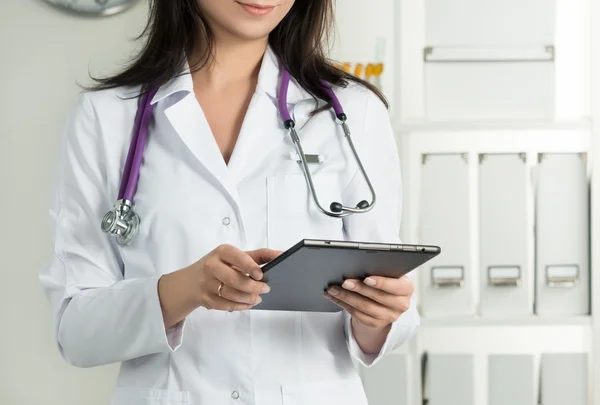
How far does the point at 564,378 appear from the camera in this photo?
192cm

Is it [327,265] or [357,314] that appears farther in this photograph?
[357,314]

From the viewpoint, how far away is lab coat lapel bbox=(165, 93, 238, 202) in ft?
3.54

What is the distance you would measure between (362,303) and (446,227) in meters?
0.99

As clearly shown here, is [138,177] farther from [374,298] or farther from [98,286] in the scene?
[374,298]

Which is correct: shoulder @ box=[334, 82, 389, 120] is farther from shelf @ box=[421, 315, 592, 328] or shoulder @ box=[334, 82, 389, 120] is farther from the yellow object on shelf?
shelf @ box=[421, 315, 592, 328]

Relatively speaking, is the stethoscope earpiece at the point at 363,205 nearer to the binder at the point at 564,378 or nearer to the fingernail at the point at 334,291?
the fingernail at the point at 334,291

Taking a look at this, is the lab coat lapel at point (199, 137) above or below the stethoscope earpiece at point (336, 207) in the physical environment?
above

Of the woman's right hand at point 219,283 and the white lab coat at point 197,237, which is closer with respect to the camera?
the woman's right hand at point 219,283

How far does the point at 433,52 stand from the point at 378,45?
0.13m

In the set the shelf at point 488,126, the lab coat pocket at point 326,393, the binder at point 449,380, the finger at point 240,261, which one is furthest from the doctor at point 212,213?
the binder at point 449,380

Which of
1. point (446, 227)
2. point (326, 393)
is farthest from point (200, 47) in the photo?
point (446, 227)

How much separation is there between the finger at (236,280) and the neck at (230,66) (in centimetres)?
41

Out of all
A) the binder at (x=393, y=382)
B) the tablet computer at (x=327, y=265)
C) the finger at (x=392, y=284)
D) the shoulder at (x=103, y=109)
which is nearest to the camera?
the tablet computer at (x=327, y=265)

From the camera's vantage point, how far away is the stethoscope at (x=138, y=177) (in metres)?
1.06
